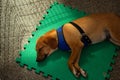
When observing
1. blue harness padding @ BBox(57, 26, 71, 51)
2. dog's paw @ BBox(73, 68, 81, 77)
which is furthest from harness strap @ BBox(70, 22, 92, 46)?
dog's paw @ BBox(73, 68, 81, 77)

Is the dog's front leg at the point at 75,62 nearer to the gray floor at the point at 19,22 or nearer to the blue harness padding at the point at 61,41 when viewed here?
the blue harness padding at the point at 61,41

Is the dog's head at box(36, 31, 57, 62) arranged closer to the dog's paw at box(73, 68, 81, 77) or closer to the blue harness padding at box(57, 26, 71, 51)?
the blue harness padding at box(57, 26, 71, 51)

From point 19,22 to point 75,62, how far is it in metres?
0.72

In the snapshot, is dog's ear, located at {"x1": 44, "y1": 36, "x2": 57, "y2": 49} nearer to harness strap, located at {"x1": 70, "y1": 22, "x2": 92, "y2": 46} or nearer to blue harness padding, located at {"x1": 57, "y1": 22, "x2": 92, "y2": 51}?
blue harness padding, located at {"x1": 57, "y1": 22, "x2": 92, "y2": 51}

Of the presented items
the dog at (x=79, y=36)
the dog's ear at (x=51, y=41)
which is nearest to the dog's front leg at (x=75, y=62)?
the dog at (x=79, y=36)

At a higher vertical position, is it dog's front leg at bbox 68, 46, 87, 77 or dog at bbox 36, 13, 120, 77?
dog at bbox 36, 13, 120, 77

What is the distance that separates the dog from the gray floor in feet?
0.67

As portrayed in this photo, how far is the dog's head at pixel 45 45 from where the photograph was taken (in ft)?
6.23

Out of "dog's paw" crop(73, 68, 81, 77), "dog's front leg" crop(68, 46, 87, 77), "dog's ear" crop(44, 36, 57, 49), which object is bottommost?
"dog's paw" crop(73, 68, 81, 77)

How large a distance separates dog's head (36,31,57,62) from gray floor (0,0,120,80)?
16 cm

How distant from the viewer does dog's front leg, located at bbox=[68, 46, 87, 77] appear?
5.99ft

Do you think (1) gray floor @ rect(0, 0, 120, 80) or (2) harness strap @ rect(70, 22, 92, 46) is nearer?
(2) harness strap @ rect(70, 22, 92, 46)

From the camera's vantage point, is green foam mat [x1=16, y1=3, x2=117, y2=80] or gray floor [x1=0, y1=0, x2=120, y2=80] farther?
gray floor [x1=0, y1=0, x2=120, y2=80]

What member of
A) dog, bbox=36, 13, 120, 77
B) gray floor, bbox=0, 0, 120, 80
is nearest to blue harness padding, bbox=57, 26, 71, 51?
dog, bbox=36, 13, 120, 77
